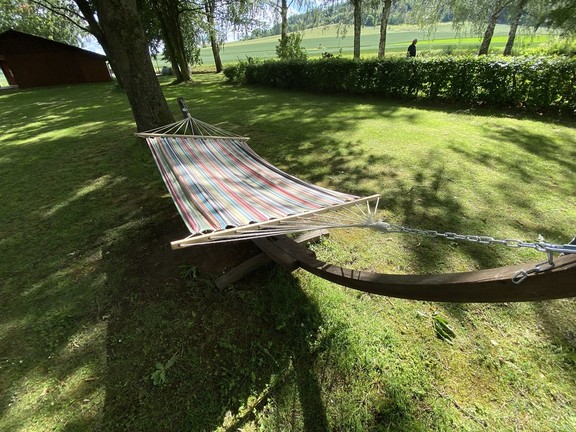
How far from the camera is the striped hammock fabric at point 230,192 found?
1.71 m

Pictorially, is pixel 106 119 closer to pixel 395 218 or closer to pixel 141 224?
pixel 141 224

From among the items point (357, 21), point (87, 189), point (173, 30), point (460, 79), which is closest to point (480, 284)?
point (87, 189)

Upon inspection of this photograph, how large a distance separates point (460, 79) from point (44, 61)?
25.2 meters

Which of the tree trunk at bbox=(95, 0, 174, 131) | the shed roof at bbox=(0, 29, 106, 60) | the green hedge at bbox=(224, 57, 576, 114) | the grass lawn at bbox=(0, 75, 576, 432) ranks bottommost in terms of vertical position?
the grass lawn at bbox=(0, 75, 576, 432)

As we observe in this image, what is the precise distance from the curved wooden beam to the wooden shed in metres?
26.6

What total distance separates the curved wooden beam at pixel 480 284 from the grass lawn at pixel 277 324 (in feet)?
2.29

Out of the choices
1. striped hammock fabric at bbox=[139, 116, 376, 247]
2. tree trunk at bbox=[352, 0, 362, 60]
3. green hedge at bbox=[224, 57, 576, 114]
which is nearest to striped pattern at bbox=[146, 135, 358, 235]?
striped hammock fabric at bbox=[139, 116, 376, 247]

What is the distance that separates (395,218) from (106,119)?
861 cm

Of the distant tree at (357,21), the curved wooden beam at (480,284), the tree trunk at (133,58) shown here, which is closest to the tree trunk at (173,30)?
the distant tree at (357,21)

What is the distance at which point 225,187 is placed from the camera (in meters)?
2.40

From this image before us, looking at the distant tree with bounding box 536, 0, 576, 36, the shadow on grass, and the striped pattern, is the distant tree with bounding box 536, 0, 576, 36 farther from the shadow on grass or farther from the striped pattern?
the shadow on grass

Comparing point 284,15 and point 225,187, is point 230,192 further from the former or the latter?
point 284,15

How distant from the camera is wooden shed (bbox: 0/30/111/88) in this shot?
1945cm

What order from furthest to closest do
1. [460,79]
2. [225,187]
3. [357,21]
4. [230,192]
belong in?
1. [357,21]
2. [460,79]
3. [225,187]
4. [230,192]
